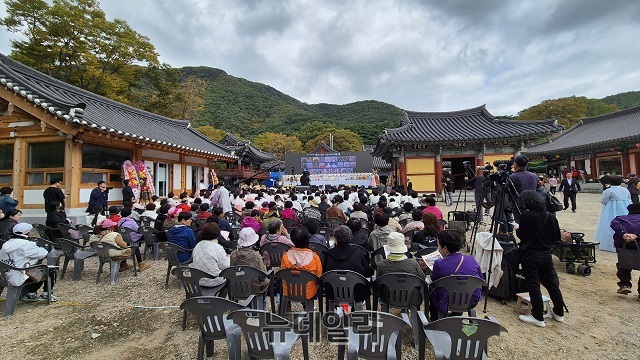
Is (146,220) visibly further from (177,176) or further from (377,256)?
(177,176)

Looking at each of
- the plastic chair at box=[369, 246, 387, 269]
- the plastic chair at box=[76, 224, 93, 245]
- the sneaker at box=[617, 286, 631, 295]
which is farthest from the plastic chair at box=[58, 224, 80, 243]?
the sneaker at box=[617, 286, 631, 295]

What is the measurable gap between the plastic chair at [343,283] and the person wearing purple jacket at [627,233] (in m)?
3.51

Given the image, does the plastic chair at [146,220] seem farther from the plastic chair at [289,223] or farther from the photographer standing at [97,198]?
the plastic chair at [289,223]

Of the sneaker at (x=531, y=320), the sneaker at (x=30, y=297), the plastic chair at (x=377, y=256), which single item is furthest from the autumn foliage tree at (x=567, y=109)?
the sneaker at (x=30, y=297)

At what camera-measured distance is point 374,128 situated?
52.1 metres

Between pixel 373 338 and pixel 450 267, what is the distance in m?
1.10

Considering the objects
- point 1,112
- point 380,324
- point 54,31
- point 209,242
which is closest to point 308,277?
point 380,324

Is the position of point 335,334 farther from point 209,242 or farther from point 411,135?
point 411,135

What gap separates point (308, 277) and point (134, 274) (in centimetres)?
386

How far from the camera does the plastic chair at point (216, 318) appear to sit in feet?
7.23

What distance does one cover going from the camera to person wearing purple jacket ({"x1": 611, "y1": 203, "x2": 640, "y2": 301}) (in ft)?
11.7

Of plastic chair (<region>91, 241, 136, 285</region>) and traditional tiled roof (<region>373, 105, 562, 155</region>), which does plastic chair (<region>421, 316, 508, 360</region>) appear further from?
traditional tiled roof (<region>373, 105, 562, 155</region>)

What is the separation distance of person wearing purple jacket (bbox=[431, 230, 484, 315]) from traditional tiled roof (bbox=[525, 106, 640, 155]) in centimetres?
1979

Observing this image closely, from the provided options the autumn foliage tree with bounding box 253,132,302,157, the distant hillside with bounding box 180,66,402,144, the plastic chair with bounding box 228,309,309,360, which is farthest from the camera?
the distant hillside with bounding box 180,66,402,144
